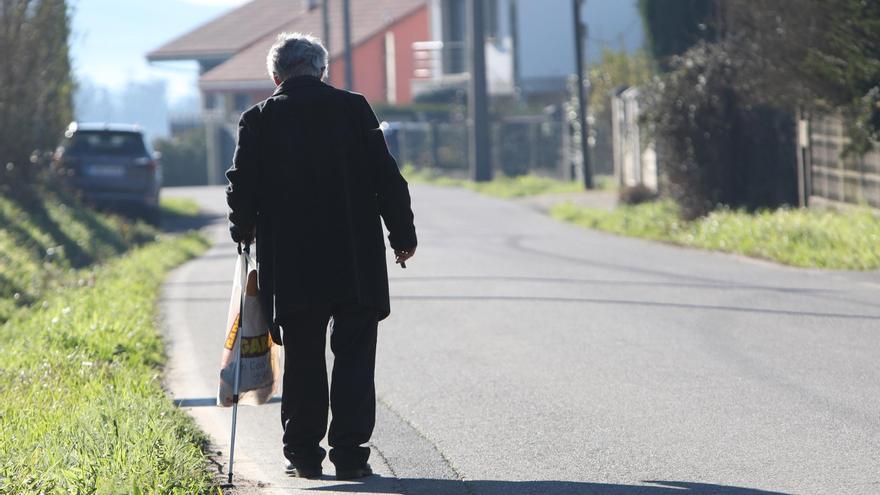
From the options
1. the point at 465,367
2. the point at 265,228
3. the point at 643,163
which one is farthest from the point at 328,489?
the point at 643,163

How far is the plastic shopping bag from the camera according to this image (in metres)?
5.76

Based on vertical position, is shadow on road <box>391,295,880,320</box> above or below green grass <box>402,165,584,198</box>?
below

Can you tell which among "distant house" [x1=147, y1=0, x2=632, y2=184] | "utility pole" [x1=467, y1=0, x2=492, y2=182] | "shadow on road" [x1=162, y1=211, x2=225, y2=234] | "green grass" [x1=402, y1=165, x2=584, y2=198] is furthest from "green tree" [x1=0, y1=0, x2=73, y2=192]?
"distant house" [x1=147, y1=0, x2=632, y2=184]

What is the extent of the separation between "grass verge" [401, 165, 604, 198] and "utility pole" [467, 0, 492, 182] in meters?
0.46

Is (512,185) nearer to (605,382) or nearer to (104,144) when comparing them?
(104,144)

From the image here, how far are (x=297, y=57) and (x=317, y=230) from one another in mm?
682

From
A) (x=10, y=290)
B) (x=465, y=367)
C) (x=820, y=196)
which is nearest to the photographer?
(x=465, y=367)

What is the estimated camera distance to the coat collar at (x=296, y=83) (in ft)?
18.9

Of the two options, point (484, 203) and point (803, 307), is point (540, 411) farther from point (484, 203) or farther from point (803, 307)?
point (484, 203)

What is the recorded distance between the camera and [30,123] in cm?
2073

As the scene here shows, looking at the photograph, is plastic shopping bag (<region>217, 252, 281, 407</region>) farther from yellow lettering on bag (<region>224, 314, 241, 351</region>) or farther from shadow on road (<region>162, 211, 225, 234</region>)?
shadow on road (<region>162, 211, 225, 234</region>)

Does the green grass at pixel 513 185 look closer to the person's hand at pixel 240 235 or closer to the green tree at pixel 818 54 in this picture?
the green tree at pixel 818 54

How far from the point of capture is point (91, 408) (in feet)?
21.5

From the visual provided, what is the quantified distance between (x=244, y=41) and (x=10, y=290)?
56208mm
